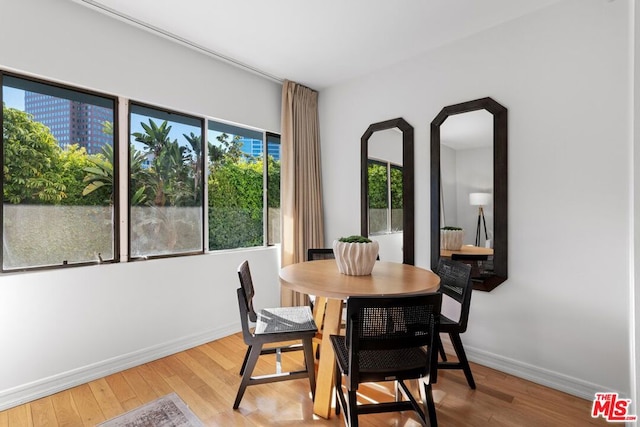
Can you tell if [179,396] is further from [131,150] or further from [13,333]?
[131,150]

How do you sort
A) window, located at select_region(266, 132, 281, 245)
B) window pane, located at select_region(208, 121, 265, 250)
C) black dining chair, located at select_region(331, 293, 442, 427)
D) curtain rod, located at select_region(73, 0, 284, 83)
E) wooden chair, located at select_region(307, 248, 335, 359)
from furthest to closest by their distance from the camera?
window, located at select_region(266, 132, 281, 245) → window pane, located at select_region(208, 121, 265, 250) → wooden chair, located at select_region(307, 248, 335, 359) → curtain rod, located at select_region(73, 0, 284, 83) → black dining chair, located at select_region(331, 293, 442, 427)

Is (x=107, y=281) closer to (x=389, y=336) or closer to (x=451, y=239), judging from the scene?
(x=389, y=336)

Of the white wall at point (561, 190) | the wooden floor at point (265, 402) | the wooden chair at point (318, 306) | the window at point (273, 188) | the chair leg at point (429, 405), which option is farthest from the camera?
the window at point (273, 188)

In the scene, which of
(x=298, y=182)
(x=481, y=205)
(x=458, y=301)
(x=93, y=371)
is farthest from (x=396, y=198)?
(x=93, y=371)

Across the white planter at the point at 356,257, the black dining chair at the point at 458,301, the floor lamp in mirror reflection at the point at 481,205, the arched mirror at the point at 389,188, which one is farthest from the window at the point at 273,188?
the floor lamp in mirror reflection at the point at 481,205

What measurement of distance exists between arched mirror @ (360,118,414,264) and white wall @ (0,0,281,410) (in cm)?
139

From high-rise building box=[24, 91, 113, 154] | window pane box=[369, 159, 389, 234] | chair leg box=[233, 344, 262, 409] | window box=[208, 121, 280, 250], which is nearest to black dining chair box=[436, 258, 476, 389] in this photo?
window pane box=[369, 159, 389, 234]

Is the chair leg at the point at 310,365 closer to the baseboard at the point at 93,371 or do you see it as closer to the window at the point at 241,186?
the baseboard at the point at 93,371

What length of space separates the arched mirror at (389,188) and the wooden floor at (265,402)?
118 cm

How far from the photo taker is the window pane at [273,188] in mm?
3557

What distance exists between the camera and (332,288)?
1.65 meters

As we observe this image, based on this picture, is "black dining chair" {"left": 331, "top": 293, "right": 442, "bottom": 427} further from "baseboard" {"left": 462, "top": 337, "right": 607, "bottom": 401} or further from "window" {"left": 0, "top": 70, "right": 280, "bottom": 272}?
"window" {"left": 0, "top": 70, "right": 280, "bottom": 272}

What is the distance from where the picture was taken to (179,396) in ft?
6.79

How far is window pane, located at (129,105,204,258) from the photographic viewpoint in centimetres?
258
